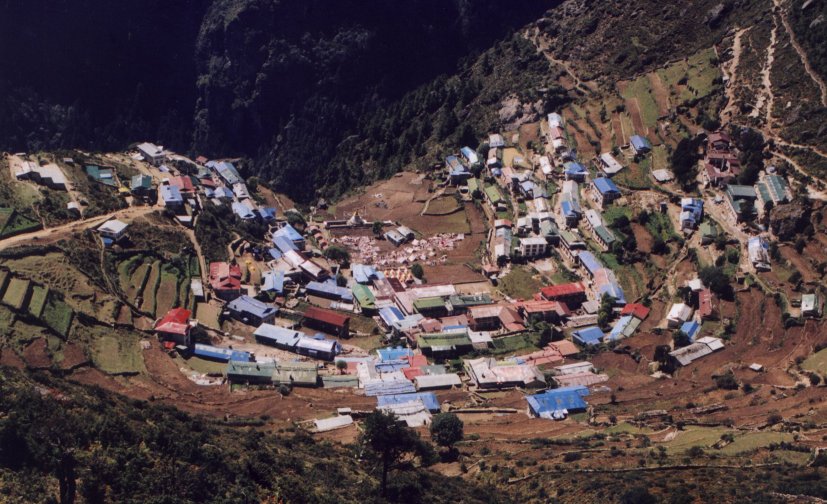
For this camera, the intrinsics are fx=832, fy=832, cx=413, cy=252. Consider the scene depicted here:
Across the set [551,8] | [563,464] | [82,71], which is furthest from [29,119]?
[563,464]

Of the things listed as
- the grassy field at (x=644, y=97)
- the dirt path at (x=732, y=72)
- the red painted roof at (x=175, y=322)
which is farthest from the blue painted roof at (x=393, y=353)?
the dirt path at (x=732, y=72)

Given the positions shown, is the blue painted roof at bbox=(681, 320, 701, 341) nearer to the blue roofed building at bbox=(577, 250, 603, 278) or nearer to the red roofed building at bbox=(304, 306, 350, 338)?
the blue roofed building at bbox=(577, 250, 603, 278)

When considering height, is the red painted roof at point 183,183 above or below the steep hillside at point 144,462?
above

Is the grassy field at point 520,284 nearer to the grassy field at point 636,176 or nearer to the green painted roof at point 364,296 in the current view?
the green painted roof at point 364,296

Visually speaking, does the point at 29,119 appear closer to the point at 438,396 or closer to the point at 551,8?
the point at 551,8

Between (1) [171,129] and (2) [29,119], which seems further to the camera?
(1) [171,129]

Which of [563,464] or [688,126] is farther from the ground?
[688,126]

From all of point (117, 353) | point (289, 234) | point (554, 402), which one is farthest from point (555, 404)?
point (289, 234)
